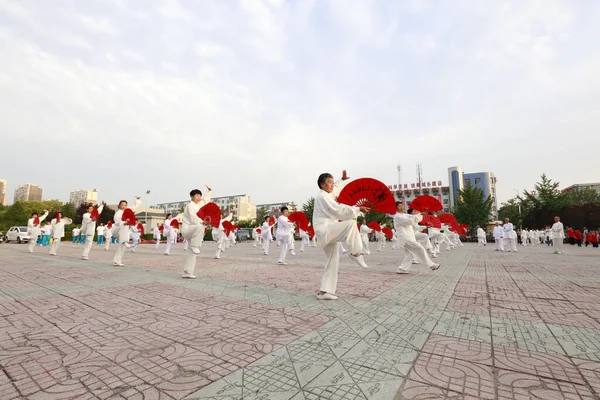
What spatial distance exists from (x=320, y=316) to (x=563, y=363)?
2265 millimetres

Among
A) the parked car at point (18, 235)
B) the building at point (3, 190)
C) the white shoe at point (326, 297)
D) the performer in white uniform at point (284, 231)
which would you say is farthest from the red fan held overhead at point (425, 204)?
the building at point (3, 190)

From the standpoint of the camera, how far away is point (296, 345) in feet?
8.82

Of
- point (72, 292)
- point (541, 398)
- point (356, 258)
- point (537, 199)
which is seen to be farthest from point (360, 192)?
point (537, 199)

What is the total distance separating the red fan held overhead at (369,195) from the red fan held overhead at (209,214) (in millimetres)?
3963

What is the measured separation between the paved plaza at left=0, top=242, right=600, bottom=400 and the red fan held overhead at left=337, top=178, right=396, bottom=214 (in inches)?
59.9

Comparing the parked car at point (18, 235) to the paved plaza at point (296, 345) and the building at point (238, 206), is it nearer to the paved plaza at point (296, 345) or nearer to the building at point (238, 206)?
the paved plaza at point (296, 345)

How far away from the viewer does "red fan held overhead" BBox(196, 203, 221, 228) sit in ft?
25.1

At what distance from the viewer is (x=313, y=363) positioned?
7.66 ft

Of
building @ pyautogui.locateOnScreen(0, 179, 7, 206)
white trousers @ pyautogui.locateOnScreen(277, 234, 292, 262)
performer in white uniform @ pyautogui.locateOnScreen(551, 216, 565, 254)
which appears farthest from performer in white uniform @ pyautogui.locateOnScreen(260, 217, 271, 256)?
building @ pyautogui.locateOnScreen(0, 179, 7, 206)

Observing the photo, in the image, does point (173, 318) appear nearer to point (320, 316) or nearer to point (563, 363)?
point (320, 316)

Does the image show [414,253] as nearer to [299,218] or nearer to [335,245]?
[335,245]

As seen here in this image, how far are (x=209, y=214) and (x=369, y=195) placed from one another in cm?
451

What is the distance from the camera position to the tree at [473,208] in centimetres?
4266

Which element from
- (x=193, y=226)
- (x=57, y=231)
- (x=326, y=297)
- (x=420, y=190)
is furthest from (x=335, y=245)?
(x=420, y=190)
